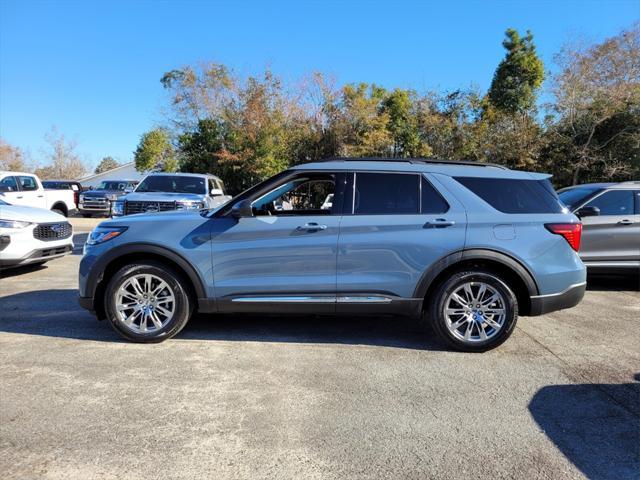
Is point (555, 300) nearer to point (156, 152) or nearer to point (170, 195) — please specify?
point (170, 195)

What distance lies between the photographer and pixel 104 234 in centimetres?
477

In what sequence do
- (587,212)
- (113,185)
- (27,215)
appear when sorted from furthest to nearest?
(113,185) → (27,215) → (587,212)

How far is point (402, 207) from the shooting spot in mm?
4684

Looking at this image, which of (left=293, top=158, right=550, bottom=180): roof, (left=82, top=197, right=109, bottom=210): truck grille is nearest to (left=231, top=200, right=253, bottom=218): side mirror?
(left=293, top=158, right=550, bottom=180): roof

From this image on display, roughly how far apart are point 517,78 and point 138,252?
81.5 ft

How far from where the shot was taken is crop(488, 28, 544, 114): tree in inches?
959

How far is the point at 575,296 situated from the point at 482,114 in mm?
22267

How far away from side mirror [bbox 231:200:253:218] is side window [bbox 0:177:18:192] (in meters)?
10.8

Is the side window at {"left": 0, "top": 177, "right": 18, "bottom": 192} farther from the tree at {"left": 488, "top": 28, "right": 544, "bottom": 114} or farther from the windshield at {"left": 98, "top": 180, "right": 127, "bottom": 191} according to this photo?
the tree at {"left": 488, "top": 28, "right": 544, "bottom": 114}

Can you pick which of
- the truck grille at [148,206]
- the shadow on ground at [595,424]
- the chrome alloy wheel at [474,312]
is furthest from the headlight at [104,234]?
the truck grille at [148,206]

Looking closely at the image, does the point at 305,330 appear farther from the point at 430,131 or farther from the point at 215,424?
the point at 430,131

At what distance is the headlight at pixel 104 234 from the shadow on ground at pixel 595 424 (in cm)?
405

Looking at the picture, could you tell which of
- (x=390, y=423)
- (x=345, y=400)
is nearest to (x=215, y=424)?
(x=345, y=400)

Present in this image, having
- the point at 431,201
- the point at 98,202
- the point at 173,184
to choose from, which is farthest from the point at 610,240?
the point at 98,202
